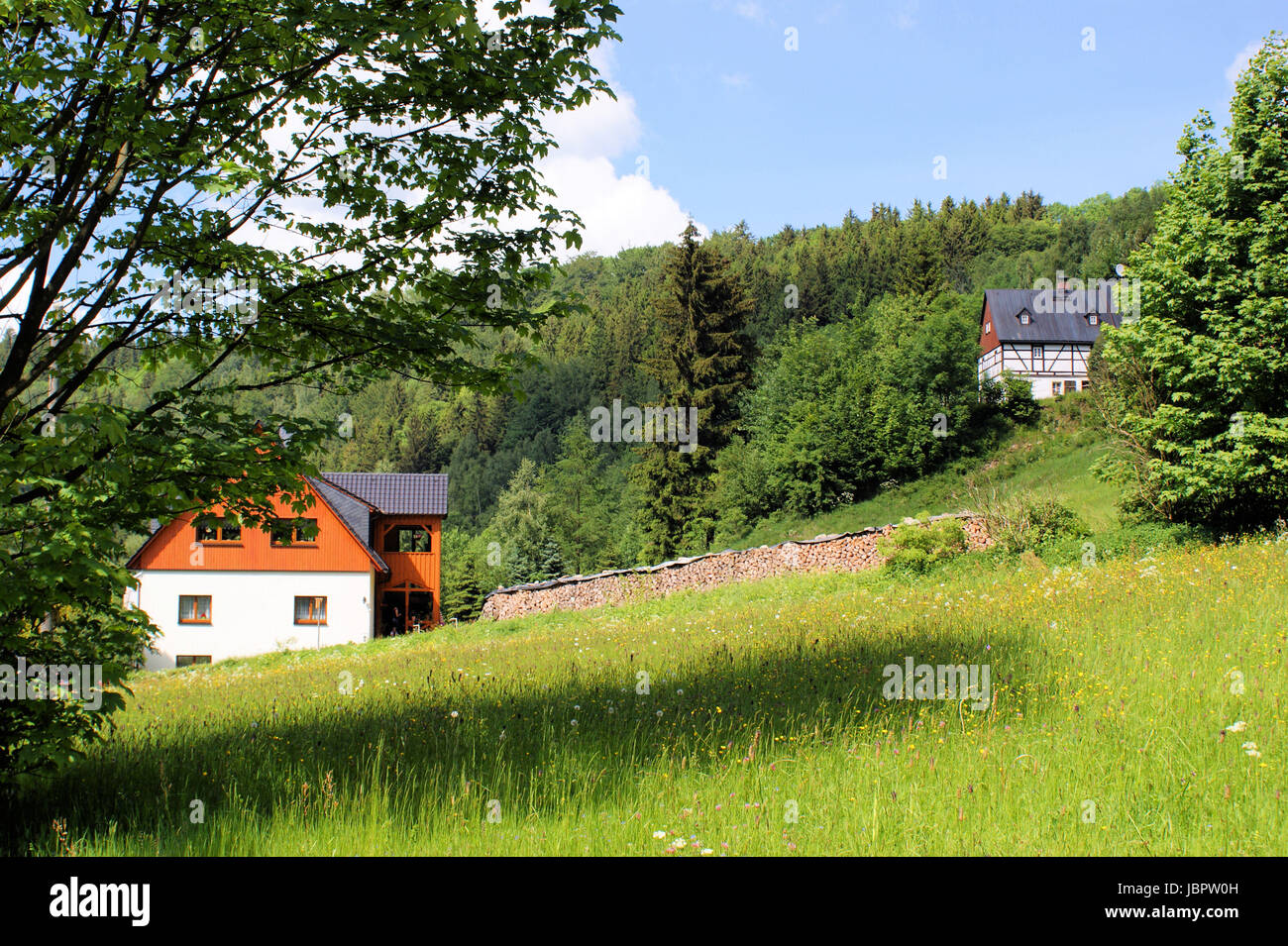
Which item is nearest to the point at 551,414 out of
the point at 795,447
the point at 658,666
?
the point at 795,447

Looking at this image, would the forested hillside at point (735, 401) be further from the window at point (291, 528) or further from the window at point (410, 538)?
the window at point (410, 538)

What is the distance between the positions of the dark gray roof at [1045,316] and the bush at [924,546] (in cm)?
4610

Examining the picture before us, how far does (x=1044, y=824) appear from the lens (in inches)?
161

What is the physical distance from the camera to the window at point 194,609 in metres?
33.0

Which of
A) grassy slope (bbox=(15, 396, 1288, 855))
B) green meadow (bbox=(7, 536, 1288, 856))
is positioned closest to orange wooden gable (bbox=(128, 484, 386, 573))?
grassy slope (bbox=(15, 396, 1288, 855))

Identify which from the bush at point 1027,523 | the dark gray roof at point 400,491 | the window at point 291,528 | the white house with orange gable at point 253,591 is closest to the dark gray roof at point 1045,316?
the dark gray roof at point 400,491

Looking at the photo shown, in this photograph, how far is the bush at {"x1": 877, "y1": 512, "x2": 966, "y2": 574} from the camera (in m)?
17.8

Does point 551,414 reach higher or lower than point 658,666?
higher

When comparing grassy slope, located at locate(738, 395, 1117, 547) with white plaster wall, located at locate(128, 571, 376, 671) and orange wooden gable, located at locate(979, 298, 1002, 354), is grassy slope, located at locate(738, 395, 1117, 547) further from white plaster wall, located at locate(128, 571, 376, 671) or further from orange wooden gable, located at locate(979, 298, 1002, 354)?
white plaster wall, located at locate(128, 571, 376, 671)

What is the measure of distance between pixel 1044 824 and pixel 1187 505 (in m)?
17.1

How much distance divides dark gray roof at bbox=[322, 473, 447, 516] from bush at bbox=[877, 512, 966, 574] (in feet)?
80.5

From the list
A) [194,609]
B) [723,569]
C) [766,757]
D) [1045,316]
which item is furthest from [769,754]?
[1045,316]

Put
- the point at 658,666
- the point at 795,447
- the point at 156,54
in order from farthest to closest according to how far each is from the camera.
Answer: the point at 795,447, the point at 658,666, the point at 156,54
